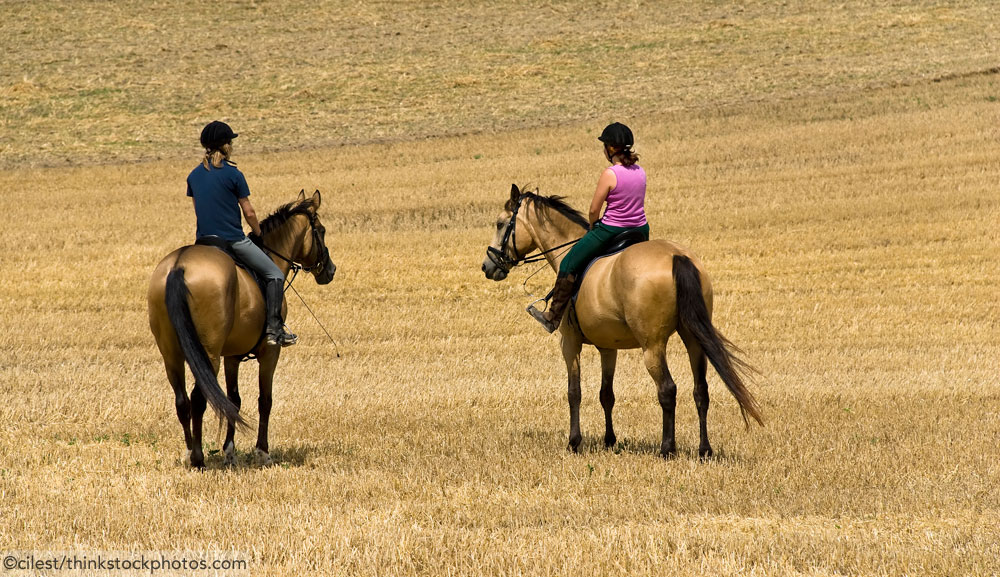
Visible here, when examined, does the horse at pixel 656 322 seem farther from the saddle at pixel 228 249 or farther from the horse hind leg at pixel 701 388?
the saddle at pixel 228 249

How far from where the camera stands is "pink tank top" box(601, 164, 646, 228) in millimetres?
9562

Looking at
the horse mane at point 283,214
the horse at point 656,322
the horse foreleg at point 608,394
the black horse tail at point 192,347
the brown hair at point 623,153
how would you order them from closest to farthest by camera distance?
1. the black horse tail at point 192,347
2. the horse at point 656,322
3. the brown hair at point 623,153
4. the horse foreleg at point 608,394
5. the horse mane at point 283,214

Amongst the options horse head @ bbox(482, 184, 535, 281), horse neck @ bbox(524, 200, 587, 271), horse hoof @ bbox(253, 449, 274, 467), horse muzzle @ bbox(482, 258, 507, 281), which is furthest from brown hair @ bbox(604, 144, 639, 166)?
horse hoof @ bbox(253, 449, 274, 467)

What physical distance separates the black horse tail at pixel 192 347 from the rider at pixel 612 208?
3.09 metres

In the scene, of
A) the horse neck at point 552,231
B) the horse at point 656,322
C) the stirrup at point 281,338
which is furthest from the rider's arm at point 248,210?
the horse at point 656,322

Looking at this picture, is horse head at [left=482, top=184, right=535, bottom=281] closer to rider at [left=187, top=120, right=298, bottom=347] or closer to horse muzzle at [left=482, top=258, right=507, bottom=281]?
horse muzzle at [left=482, top=258, right=507, bottom=281]

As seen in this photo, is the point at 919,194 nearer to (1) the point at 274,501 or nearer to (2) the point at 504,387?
(2) the point at 504,387

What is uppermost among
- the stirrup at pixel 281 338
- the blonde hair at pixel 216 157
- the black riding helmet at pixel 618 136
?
the black riding helmet at pixel 618 136

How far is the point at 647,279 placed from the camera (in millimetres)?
9094

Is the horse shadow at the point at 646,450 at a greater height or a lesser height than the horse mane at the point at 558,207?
lesser

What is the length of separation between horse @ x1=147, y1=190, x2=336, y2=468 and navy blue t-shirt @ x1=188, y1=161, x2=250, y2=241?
0.92 feet

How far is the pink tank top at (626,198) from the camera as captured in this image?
9.56 meters

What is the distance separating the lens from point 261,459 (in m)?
9.50

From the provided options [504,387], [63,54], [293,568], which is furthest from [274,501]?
[63,54]
